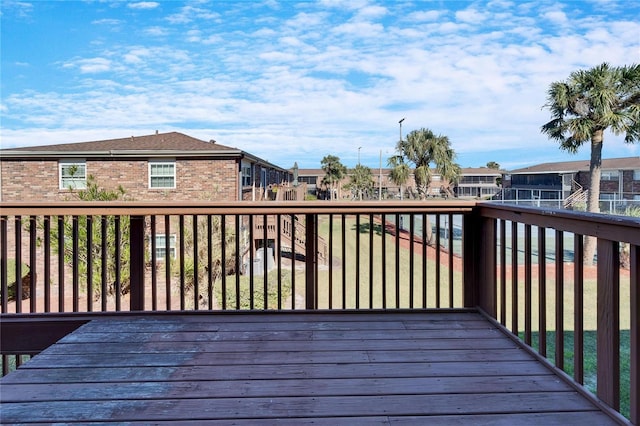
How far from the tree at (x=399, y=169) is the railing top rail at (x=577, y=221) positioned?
20319mm

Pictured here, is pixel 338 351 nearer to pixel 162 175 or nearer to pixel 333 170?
pixel 162 175

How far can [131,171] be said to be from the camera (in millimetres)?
12617

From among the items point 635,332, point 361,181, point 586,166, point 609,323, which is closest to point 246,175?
point 609,323

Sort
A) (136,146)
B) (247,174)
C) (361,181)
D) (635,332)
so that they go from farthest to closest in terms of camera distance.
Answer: (361,181) → (247,174) → (136,146) → (635,332)

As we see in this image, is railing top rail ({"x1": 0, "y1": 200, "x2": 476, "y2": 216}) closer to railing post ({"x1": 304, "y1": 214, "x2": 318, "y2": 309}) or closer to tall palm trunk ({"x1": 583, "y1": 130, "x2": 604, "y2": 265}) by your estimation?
railing post ({"x1": 304, "y1": 214, "x2": 318, "y2": 309})

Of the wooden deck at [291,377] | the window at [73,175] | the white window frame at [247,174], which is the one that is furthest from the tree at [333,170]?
the wooden deck at [291,377]

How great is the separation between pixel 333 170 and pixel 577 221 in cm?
4015

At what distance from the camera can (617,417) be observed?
159 cm

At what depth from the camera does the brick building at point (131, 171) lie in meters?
12.5

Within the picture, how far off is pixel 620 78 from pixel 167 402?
18.1 m

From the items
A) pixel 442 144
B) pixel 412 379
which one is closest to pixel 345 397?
pixel 412 379

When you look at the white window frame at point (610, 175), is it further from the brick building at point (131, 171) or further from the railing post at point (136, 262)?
the railing post at point (136, 262)

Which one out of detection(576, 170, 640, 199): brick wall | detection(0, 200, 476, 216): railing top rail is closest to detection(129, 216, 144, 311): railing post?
detection(0, 200, 476, 216): railing top rail

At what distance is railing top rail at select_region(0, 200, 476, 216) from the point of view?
2803 millimetres
